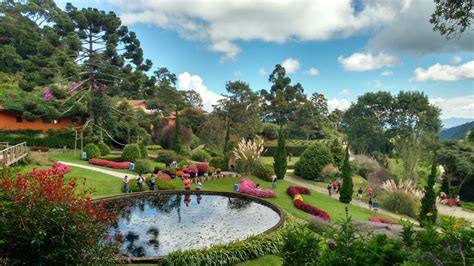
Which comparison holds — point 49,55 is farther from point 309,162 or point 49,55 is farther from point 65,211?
point 65,211

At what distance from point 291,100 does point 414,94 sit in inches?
920

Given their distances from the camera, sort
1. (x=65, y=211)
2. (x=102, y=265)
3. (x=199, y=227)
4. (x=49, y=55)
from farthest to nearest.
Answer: (x=49, y=55) < (x=199, y=227) < (x=102, y=265) < (x=65, y=211)

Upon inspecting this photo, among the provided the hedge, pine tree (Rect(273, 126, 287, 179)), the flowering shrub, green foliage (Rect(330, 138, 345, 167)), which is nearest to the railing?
the hedge

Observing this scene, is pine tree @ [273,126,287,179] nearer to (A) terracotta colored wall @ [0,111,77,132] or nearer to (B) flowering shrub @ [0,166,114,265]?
(B) flowering shrub @ [0,166,114,265]

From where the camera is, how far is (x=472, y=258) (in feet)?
13.4

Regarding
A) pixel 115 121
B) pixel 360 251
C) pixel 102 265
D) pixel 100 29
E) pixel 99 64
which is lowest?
pixel 102 265

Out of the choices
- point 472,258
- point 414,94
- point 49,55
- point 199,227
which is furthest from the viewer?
point 414,94

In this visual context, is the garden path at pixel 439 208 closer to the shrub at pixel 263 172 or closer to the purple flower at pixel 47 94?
the shrub at pixel 263 172

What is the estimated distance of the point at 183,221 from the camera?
1487cm

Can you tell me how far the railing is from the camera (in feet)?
64.4

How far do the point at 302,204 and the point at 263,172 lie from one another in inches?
293

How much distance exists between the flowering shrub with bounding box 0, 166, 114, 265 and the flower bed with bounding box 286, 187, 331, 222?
1300 cm

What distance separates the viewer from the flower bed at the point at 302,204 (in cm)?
1767

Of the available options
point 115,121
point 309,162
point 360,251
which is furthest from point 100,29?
point 360,251
